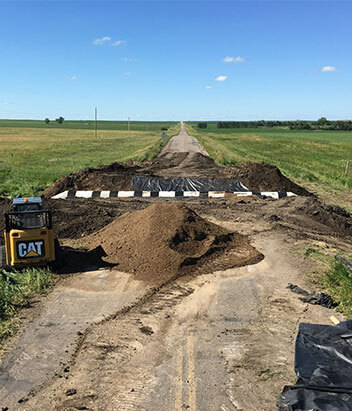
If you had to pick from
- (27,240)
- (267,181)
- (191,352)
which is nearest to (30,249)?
(27,240)

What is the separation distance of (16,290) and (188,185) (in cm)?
1450

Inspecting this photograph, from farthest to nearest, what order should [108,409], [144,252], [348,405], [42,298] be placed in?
[144,252], [42,298], [108,409], [348,405]

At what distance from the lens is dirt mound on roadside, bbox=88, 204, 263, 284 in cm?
1111

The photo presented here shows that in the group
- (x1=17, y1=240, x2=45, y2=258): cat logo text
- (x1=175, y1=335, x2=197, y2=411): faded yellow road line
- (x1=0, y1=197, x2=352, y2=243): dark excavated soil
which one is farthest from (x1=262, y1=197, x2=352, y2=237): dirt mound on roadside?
(x1=175, y1=335, x2=197, y2=411): faded yellow road line

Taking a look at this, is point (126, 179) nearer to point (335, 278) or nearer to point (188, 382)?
point (335, 278)

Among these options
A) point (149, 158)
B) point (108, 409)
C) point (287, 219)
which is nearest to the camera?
point (108, 409)

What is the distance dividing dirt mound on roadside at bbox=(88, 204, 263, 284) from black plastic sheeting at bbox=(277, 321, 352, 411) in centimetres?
492

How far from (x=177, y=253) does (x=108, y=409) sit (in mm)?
6107

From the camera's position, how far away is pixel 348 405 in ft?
14.9

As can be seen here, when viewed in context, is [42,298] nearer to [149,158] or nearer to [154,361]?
[154,361]

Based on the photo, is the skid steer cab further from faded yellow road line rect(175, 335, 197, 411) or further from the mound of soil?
the mound of soil

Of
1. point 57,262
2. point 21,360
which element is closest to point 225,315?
point 21,360

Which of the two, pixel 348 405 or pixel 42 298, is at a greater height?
pixel 348 405

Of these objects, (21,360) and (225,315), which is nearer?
(21,360)
